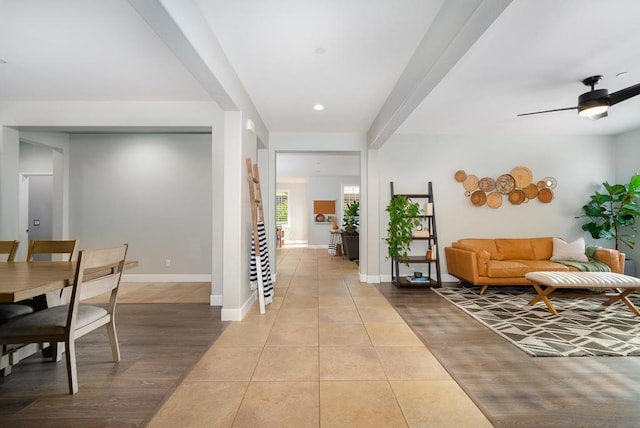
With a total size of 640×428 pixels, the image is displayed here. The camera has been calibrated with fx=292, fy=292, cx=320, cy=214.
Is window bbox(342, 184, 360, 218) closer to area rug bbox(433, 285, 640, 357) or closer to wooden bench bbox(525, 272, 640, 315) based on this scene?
area rug bbox(433, 285, 640, 357)

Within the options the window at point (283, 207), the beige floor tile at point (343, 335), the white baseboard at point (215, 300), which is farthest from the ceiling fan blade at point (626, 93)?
the window at point (283, 207)

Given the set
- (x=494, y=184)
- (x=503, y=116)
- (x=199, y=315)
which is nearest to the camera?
(x=199, y=315)

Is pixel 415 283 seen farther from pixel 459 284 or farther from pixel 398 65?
pixel 398 65

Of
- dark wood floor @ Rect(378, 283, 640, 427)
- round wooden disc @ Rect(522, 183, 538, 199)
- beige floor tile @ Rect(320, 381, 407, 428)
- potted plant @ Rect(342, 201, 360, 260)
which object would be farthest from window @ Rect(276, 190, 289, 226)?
beige floor tile @ Rect(320, 381, 407, 428)

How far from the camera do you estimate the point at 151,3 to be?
1566mm

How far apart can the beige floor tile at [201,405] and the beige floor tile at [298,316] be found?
3.96ft

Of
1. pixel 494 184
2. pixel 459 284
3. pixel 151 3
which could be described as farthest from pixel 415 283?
pixel 151 3

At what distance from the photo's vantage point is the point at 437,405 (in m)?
1.74

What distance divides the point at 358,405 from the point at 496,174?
4923 mm

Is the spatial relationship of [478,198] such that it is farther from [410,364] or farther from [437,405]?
[437,405]

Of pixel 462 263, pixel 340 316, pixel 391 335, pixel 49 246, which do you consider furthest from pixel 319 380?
pixel 462 263

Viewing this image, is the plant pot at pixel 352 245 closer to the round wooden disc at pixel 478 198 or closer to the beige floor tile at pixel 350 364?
the round wooden disc at pixel 478 198

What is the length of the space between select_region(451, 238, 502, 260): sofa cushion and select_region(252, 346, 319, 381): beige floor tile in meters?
3.50

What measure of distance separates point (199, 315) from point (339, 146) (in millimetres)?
3504
